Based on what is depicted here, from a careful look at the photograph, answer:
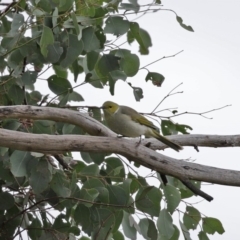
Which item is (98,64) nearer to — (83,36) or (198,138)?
(83,36)

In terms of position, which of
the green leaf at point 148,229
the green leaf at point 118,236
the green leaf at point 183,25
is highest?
the green leaf at point 183,25

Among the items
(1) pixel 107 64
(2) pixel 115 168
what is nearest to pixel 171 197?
(2) pixel 115 168

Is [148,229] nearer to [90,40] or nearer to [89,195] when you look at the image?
[89,195]

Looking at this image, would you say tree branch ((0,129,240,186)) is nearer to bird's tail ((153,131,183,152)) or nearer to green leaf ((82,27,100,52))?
bird's tail ((153,131,183,152))

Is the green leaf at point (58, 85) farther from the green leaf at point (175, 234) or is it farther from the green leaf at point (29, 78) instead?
the green leaf at point (175, 234)

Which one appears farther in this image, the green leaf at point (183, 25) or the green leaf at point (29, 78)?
the green leaf at point (29, 78)

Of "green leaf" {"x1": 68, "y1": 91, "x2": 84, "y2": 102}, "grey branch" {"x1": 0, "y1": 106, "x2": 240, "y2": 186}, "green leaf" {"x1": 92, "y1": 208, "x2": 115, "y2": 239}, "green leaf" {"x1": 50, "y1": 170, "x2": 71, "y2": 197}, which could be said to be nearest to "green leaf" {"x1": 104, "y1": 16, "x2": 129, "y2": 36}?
"green leaf" {"x1": 68, "y1": 91, "x2": 84, "y2": 102}

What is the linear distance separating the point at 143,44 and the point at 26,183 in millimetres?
918

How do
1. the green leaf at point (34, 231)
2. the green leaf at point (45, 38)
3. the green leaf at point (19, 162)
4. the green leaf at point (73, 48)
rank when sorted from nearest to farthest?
the green leaf at point (45, 38) → the green leaf at point (19, 162) → the green leaf at point (73, 48) → the green leaf at point (34, 231)

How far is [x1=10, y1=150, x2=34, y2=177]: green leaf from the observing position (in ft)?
8.80

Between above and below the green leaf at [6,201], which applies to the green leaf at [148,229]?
below

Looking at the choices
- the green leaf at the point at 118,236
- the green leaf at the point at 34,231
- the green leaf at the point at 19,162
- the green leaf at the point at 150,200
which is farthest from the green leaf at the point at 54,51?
the green leaf at the point at 118,236

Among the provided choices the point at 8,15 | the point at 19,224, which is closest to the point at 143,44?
the point at 8,15

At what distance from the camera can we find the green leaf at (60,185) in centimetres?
286
